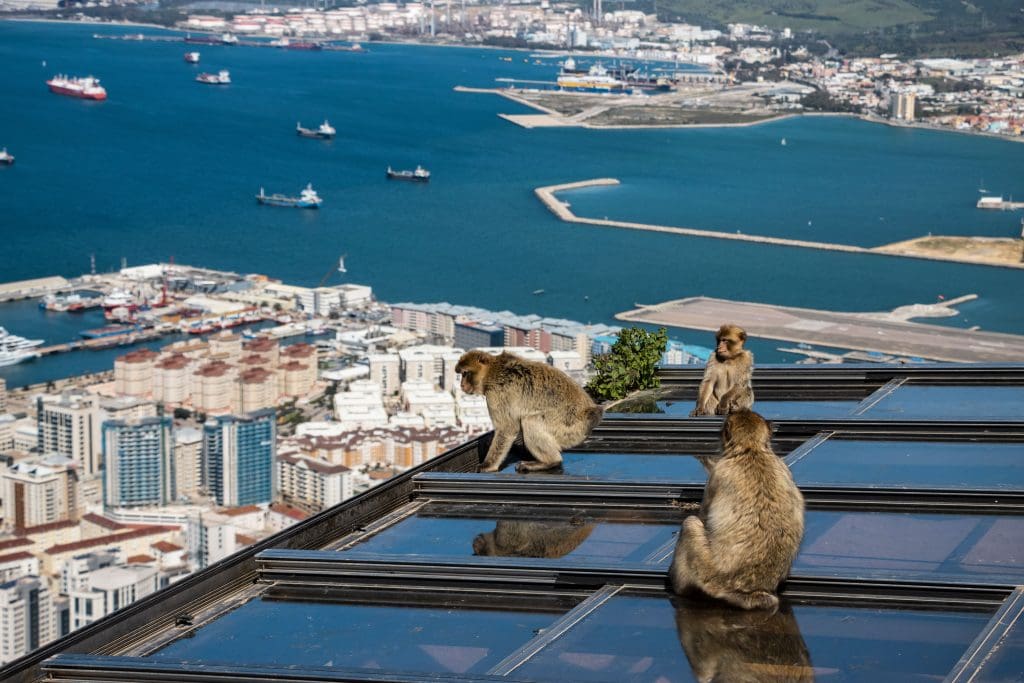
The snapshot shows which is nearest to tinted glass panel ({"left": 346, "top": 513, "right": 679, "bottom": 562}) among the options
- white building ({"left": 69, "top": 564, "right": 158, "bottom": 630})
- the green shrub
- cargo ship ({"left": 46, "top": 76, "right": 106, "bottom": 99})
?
the green shrub

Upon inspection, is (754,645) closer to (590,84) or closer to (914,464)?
(914,464)

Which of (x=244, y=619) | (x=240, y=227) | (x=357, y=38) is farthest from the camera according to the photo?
(x=357, y=38)

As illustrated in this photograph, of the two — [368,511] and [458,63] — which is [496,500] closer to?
[368,511]

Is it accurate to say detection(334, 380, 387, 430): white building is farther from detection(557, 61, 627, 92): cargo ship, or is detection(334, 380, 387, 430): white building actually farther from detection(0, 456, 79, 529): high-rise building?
detection(557, 61, 627, 92): cargo ship

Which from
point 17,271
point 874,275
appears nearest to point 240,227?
point 17,271

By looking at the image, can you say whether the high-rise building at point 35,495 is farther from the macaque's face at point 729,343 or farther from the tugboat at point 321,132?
the tugboat at point 321,132

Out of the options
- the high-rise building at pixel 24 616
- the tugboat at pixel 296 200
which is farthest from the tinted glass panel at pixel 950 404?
the tugboat at pixel 296 200

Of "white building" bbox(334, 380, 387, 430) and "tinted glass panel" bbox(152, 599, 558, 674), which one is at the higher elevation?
"tinted glass panel" bbox(152, 599, 558, 674)
